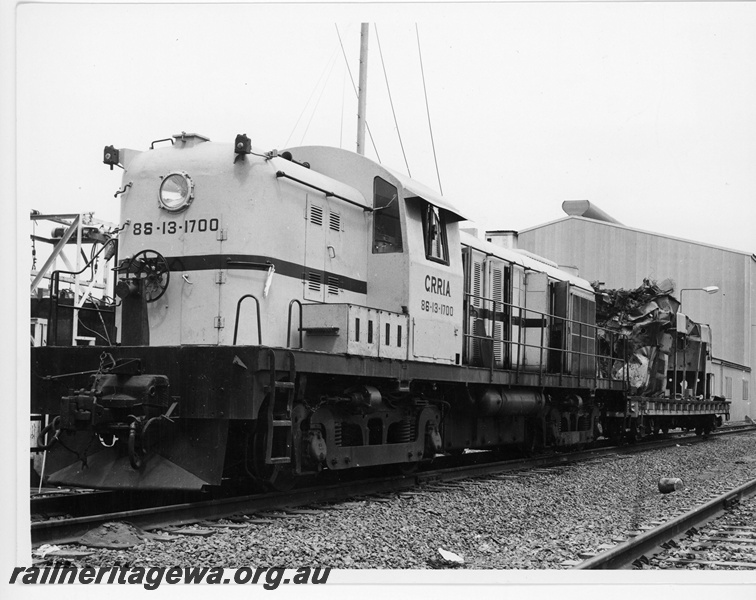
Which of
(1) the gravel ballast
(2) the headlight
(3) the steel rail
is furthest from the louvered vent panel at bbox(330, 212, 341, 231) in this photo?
(3) the steel rail

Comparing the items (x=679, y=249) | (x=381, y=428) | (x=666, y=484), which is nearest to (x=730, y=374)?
(x=679, y=249)

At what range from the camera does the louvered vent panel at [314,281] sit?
8898 mm

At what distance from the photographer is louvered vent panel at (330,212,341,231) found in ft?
30.2

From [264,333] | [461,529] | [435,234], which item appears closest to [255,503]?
[264,333]

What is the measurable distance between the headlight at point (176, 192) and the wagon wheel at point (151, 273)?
498 millimetres

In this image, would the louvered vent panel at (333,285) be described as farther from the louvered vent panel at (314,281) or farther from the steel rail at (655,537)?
the steel rail at (655,537)

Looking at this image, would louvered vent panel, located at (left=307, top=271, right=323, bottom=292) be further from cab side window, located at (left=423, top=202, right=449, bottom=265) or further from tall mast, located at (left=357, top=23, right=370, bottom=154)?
tall mast, located at (left=357, top=23, right=370, bottom=154)

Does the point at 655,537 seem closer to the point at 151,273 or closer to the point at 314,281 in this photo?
the point at 314,281

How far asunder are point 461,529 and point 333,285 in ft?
10.1

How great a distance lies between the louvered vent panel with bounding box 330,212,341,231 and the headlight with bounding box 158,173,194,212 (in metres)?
1.60

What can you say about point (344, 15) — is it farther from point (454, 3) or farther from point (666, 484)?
point (666, 484)

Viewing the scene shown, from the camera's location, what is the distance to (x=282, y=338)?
28.4 ft

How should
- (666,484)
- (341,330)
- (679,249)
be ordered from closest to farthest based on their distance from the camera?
(341,330), (666,484), (679,249)

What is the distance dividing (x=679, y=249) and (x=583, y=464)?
936 centimetres
